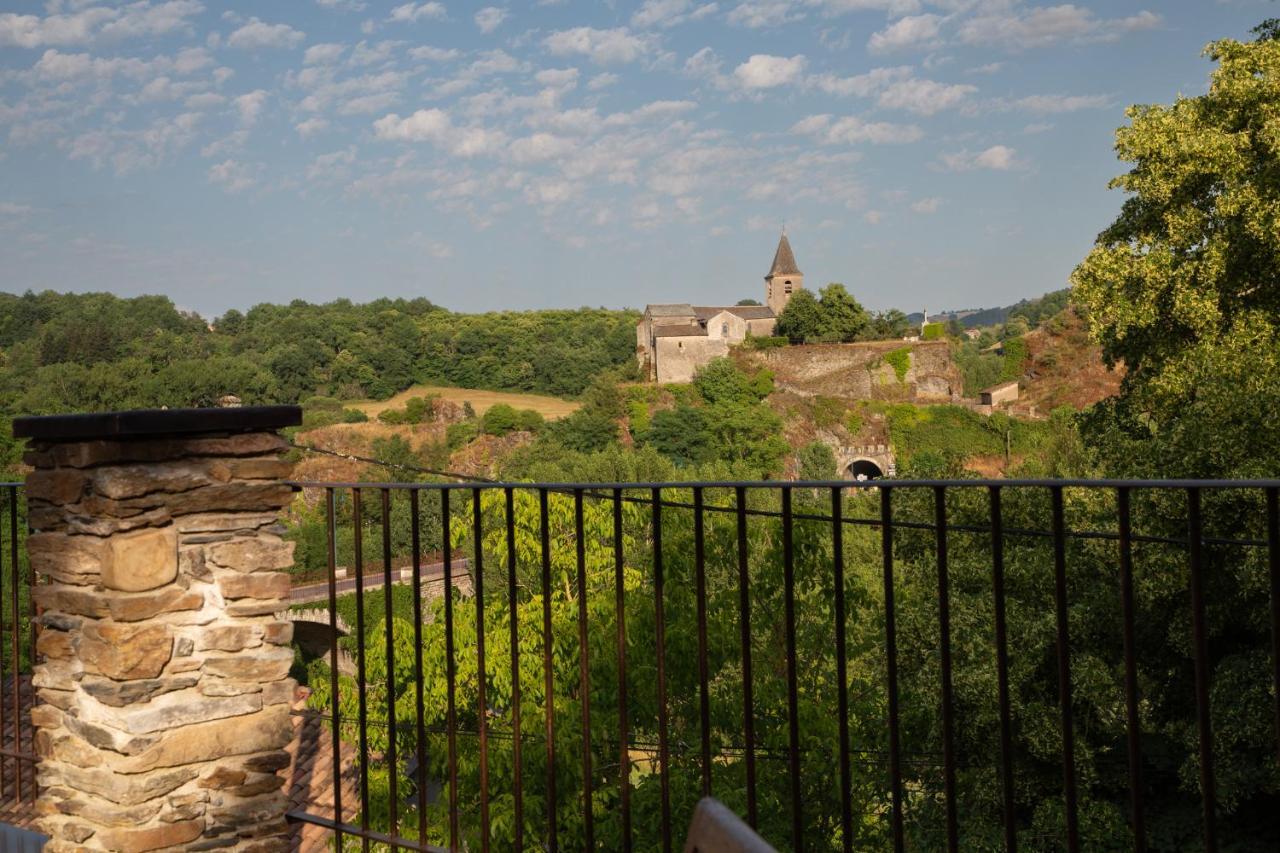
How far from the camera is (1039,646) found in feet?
28.9

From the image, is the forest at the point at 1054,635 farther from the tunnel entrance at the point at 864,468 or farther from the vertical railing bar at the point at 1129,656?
the tunnel entrance at the point at 864,468

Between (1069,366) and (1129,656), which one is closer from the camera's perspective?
(1129,656)

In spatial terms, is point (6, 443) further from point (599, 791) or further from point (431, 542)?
A: point (599, 791)

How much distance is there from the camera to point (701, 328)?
57375mm

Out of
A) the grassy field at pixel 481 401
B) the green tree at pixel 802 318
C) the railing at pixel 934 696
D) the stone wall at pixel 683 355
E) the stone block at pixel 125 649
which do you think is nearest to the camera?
the stone block at pixel 125 649

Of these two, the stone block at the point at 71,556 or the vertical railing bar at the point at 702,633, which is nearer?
the vertical railing bar at the point at 702,633

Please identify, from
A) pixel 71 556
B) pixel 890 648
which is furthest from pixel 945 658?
pixel 71 556

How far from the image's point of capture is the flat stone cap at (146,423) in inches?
103

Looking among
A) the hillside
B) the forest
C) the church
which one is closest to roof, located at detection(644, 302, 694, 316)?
the church

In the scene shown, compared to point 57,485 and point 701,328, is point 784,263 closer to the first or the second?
point 701,328

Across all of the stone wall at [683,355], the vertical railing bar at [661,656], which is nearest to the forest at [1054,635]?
the vertical railing bar at [661,656]

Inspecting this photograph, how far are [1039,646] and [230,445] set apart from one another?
7628mm

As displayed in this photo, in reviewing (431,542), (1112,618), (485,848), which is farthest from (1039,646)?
(431,542)

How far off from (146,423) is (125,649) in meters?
→ 0.54
